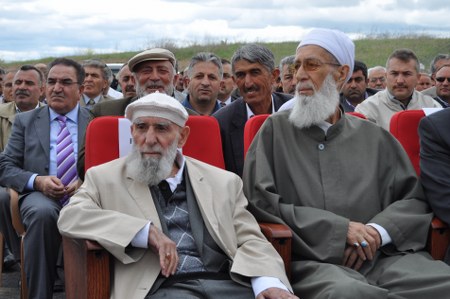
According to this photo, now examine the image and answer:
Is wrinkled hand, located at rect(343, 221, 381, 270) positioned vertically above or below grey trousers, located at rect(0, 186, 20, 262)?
above

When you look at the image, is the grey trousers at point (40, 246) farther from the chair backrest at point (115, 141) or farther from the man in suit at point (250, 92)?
the man in suit at point (250, 92)

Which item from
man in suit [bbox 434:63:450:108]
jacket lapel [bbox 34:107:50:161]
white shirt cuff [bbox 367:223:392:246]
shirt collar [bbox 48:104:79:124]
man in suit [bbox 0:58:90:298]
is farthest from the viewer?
man in suit [bbox 434:63:450:108]

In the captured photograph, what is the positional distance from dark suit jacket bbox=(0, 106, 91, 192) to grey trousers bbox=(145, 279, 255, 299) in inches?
81.9

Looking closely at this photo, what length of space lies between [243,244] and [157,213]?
469 millimetres

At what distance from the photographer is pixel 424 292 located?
3.57 meters

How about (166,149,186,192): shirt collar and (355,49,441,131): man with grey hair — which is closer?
(166,149,186,192): shirt collar

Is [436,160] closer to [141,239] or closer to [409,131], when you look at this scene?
[409,131]

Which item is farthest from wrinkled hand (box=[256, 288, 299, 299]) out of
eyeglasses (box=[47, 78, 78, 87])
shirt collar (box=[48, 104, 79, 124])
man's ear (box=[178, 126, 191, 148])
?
eyeglasses (box=[47, 78, 78, 87])

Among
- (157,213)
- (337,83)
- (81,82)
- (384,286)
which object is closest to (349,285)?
(384,286)

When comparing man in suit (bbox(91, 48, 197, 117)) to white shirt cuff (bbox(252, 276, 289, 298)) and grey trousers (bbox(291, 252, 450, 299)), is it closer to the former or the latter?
grey trousers (bbox(291, 252, 450, 299))

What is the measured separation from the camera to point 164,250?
3.39 meters

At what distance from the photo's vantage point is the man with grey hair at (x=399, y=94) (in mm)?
6861

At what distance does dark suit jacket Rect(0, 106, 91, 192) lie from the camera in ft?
17.3

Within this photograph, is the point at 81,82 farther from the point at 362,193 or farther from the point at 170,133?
the point at 362,193
